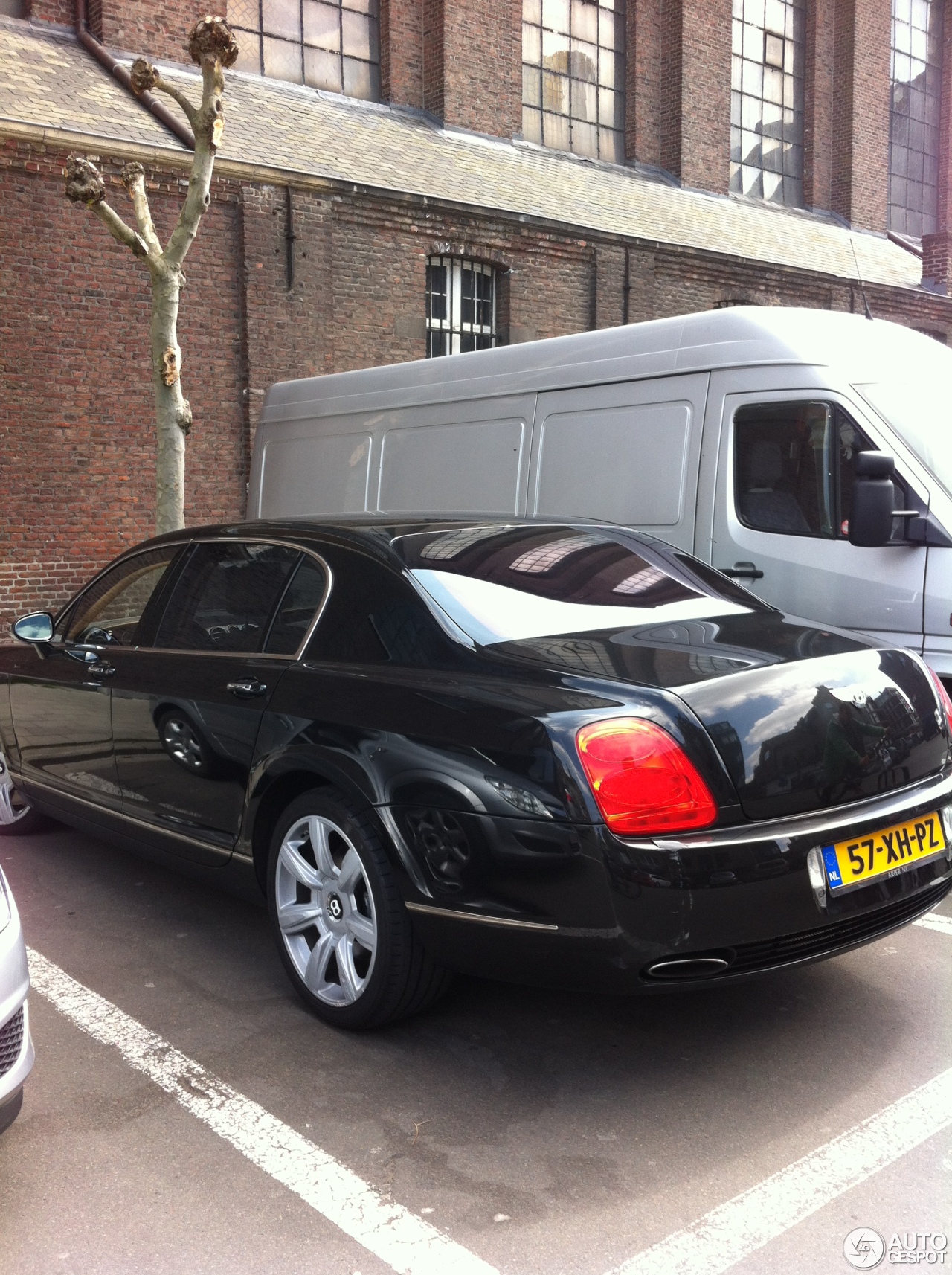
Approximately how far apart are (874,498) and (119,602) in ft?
11.6

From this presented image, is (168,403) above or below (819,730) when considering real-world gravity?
above

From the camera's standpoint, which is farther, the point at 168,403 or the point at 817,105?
the point at 817,105

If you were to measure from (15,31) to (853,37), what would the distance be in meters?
16.9

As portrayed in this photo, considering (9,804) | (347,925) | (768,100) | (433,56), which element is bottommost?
(9,804)

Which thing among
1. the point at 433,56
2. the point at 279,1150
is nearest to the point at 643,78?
the point at 433,56

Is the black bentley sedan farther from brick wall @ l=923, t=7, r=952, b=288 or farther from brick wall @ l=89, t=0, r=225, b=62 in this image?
brick wall @ l=923, t=7, r=952, b=288

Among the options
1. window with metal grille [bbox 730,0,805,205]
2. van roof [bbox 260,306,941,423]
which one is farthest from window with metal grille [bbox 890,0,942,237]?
van roof [bbox 260,306,941,423]

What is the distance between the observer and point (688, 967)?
295 cm

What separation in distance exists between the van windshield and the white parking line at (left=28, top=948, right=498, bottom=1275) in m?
4.44

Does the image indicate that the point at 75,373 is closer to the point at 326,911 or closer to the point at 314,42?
the point at 314,42

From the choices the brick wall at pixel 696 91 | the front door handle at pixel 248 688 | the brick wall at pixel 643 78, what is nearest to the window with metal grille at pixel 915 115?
the brick wall at pixel 696 91

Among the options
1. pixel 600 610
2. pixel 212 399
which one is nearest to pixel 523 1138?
pixel 600 610

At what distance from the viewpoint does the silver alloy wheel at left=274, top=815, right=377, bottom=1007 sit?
3414 millimetres

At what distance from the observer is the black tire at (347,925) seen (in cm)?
329
